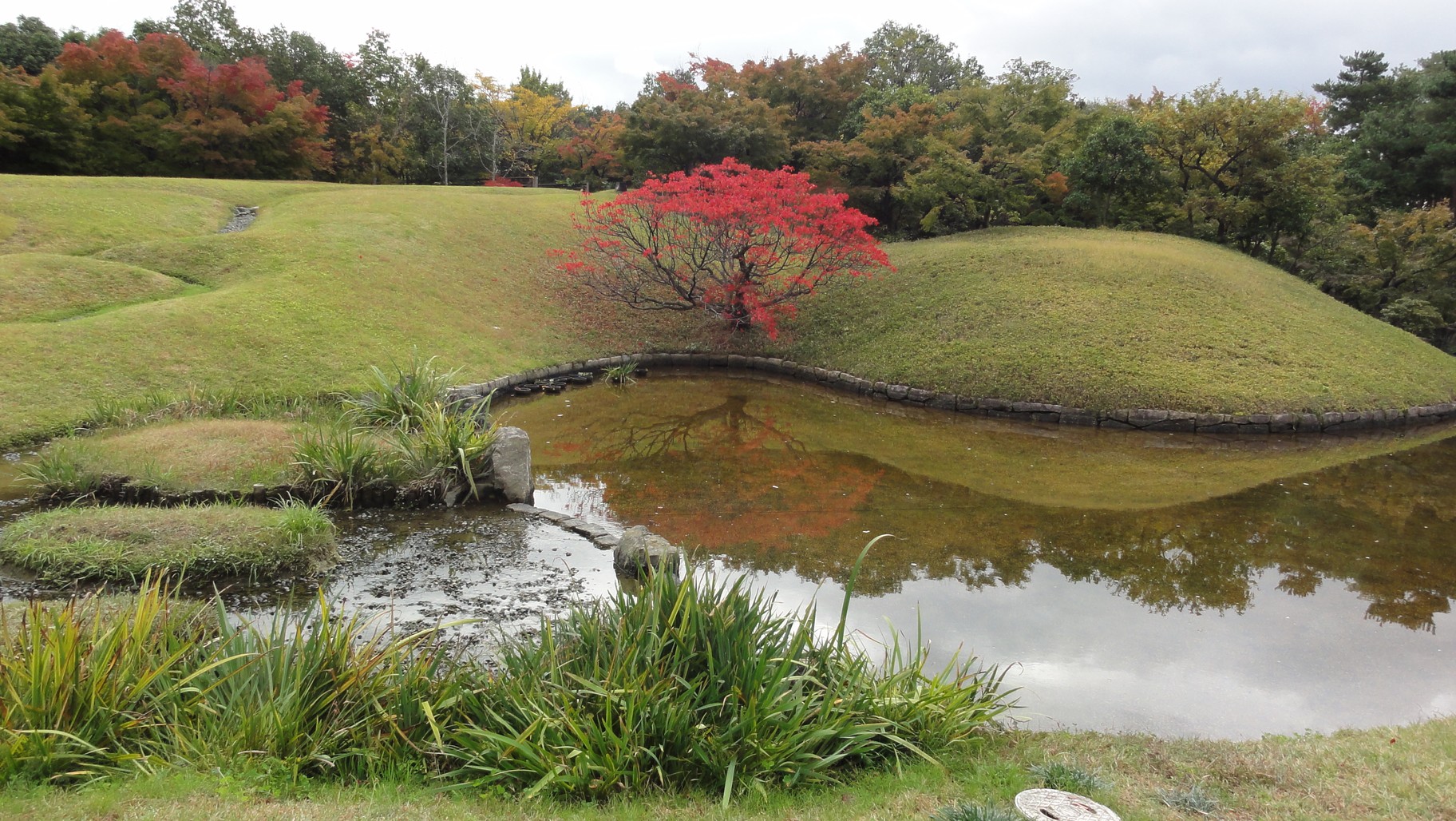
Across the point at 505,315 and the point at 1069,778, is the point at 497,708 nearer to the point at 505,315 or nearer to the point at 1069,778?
the point at 1069,778

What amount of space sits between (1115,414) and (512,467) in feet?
35.9

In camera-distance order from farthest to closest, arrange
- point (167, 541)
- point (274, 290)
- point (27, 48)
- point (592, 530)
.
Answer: point (27, 48), point (274, 290), point (592, 530), point (167, 541)

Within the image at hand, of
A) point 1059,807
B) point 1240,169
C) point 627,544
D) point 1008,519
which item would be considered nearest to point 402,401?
point 627,544

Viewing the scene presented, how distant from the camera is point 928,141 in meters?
25.1

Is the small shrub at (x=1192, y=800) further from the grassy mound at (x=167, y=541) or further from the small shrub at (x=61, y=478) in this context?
the small shrub at (x=61, y=478)

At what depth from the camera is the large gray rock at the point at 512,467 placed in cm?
936

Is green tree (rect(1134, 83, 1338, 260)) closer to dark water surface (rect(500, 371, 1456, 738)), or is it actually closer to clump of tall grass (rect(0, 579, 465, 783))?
dark water surface (rect(500, 371, 1456, 738))

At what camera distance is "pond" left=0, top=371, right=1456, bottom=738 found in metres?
6.09

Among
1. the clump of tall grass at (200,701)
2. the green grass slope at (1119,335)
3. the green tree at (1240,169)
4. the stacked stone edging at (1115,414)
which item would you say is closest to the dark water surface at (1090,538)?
the stacked stone edging at (1115,414)

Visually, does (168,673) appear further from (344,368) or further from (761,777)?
(344,368)

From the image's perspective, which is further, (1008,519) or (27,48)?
(27,48)

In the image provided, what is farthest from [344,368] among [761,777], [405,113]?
[405,113]

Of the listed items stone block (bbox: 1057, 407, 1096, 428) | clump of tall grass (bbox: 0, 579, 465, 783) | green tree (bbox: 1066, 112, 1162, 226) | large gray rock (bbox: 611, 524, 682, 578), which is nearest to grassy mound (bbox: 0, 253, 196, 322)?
large gray rock (bbox: 611, 524, 682, 578)

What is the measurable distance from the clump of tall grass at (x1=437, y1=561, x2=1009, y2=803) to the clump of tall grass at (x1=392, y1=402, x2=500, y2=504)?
499 centimetres
